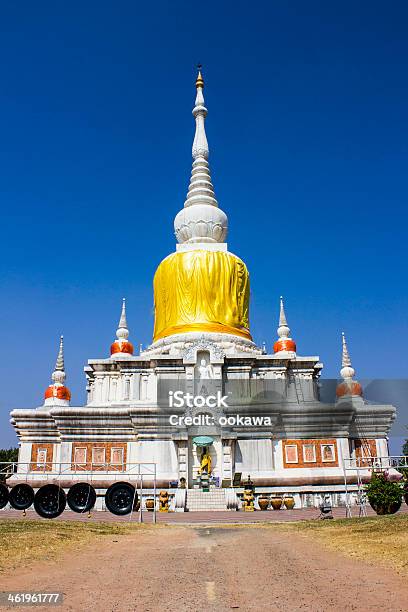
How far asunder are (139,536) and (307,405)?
18.7 metres

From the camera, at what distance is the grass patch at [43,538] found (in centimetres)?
1087

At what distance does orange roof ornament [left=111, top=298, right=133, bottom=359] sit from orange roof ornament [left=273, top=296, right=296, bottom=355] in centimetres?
1101

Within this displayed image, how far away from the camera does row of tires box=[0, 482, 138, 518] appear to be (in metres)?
22.3

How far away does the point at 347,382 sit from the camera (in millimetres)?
40531

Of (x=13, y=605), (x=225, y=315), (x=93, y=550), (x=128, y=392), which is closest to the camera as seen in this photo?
(x=13, y=605)

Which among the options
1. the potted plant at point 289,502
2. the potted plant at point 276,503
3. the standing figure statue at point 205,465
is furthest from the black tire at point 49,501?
Answer: the potted plant at point 289,502

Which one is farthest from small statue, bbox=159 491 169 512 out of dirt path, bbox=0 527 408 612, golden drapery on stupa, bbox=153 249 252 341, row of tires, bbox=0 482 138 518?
dirt path, bbox=0 527 408 612

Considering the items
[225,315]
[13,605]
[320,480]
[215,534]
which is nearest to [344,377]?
[225,315]

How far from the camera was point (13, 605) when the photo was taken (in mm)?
6984

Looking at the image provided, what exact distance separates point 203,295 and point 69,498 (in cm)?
1952

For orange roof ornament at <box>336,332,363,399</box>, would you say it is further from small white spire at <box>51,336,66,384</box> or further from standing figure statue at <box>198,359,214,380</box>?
small white spire at <box>51,336,66,384</box>

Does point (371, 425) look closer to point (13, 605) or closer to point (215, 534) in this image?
point (215, 534)

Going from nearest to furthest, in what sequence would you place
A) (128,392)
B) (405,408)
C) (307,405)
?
(307,405)
(405,408)
(128,392)

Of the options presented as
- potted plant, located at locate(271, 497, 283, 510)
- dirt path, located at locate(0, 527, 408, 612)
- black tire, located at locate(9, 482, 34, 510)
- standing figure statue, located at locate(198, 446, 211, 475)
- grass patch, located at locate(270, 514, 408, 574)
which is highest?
standing figure statue, located at locate(198, 446, 211, 475)
